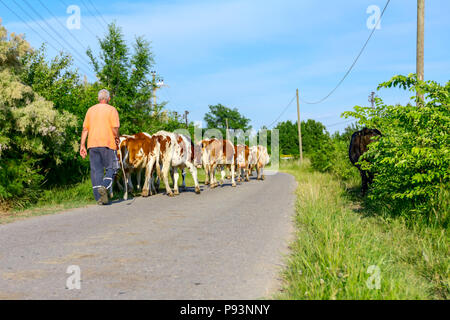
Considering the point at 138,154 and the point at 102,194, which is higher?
the point at 138,154

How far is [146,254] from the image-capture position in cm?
411

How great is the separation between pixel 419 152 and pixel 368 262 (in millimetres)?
2765

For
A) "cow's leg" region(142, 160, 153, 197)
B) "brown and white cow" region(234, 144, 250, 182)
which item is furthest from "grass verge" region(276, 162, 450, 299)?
"brown and white cow" region(234, 144, 250, 182)

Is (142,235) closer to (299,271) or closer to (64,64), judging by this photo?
(299,271)

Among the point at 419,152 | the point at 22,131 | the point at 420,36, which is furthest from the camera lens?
the point at 420,36

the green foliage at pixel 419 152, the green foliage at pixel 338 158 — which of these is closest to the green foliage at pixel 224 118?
the green foliage at pixel 338 158

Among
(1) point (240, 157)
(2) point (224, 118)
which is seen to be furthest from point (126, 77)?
(2) point (224, 118)

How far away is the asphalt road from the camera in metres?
3.02

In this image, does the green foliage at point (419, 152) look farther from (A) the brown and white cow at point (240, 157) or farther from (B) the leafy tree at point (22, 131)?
(A) the brown and white cow at point (240, 157)

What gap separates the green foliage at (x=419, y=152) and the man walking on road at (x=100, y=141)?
5.65m

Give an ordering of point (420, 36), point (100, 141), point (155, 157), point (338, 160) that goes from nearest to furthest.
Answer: point (100, 141) < point (420, 36) < point (155, 157) < point (338, 160)

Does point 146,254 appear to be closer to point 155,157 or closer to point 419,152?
point 419,152
